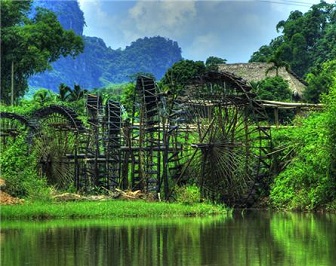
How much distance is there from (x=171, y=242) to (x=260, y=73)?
4857cm

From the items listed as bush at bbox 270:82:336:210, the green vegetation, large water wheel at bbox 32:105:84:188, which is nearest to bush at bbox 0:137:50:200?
large water wheel at bbox 32:105:84:188

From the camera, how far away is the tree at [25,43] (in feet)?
220

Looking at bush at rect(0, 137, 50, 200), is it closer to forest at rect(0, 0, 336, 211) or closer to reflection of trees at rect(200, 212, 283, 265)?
forest at rect(0, 0, 336, 211)

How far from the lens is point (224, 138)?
1438 inches

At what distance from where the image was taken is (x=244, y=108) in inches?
1455

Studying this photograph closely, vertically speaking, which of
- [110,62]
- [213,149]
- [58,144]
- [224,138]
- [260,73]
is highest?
[110,62]

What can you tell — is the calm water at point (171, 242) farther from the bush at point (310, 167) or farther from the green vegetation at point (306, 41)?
the green vegetation at point (306, 41)

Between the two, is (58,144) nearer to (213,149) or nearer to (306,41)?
(213,149)

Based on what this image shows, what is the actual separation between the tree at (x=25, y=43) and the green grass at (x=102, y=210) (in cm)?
3623

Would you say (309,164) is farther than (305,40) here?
No

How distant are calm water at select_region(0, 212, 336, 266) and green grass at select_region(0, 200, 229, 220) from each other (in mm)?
1431

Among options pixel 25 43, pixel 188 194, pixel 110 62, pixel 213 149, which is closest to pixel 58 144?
pixel 213 149

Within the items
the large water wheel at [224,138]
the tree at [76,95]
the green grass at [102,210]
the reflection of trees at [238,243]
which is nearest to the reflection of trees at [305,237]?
the reflection of trees at [238,243]

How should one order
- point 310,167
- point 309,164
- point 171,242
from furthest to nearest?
point 309,164
point 310,167
point 171,242
